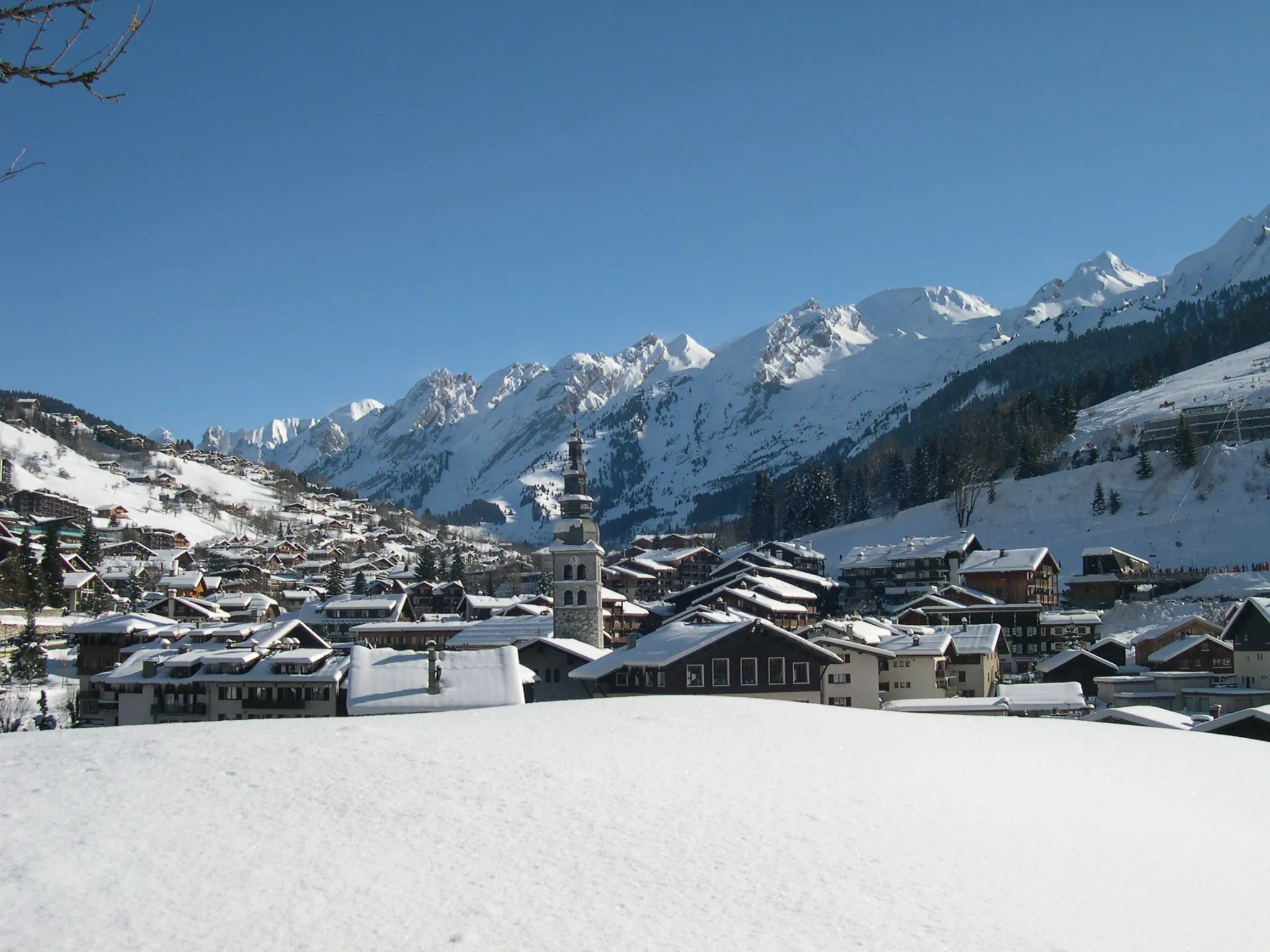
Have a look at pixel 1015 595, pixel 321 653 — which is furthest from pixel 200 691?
pixel 1015 595

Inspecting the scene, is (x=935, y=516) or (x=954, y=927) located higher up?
(x=935, y=516)

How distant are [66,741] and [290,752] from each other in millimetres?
4066

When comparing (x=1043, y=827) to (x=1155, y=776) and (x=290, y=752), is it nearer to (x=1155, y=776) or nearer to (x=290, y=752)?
(x=1155, y=776)

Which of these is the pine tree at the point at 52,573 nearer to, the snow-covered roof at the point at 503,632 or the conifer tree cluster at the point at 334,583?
the conifer tree cluster at the point at 334,583

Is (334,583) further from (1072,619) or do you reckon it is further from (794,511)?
(1072,619)

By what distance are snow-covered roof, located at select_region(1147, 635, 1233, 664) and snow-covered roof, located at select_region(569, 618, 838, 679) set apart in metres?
27.8

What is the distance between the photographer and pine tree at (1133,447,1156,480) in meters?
109

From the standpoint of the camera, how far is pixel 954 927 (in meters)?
12.7

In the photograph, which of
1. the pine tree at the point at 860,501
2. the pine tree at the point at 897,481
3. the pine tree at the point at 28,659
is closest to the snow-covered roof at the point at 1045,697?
the pine tree at the point at 28,659

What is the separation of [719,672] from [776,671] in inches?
91.1

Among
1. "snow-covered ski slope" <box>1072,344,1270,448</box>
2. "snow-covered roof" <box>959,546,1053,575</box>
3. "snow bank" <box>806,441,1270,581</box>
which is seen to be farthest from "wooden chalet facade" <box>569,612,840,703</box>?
"snow-covered ski slope" <box>1072,344,1270,448</box>

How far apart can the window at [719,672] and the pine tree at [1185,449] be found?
273ft

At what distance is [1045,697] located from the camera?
2035 inches

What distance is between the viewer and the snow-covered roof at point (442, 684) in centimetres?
3225
